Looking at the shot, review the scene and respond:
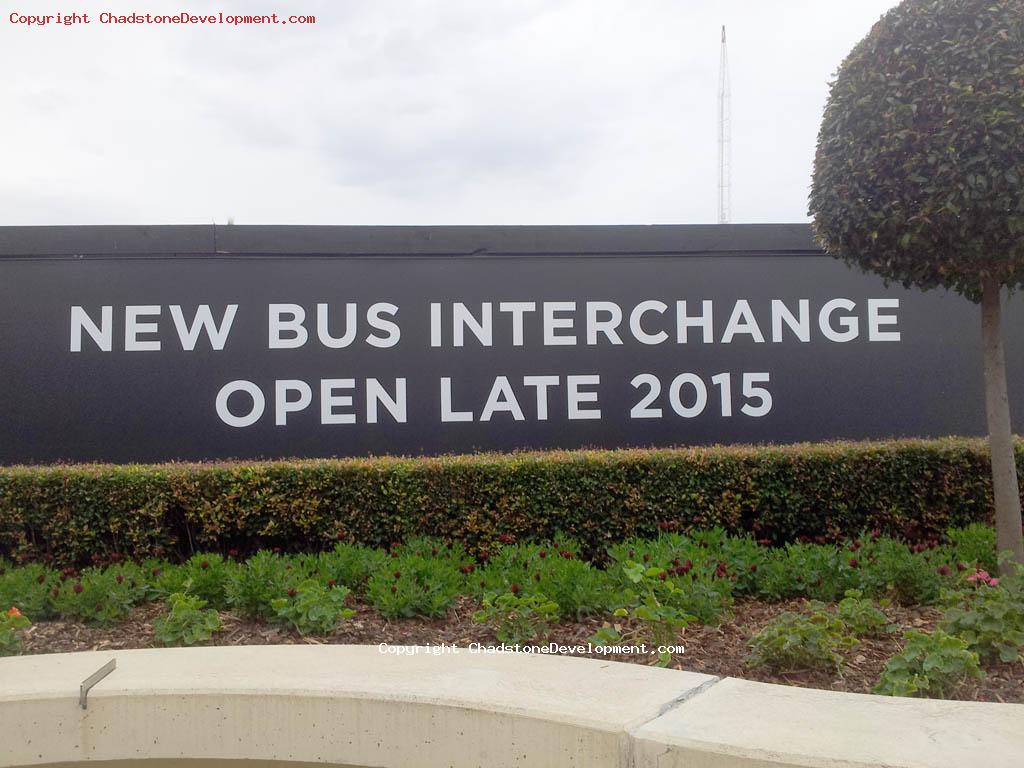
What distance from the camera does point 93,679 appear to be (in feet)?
11.0

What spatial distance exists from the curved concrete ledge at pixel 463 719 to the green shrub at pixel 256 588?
2.75 feet

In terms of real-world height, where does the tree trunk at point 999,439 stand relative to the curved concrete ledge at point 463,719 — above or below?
above

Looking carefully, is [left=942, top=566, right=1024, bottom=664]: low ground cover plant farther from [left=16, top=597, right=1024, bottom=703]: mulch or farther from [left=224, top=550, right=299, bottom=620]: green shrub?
[left=224, top=550, right=299, bottom=620]: green shrub

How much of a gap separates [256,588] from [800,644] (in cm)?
256

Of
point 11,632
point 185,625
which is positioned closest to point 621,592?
point 185,625

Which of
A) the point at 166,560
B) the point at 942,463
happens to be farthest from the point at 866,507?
the point at 166,560

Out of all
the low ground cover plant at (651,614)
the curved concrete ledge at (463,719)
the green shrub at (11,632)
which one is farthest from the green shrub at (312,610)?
the low ground cover plant at (651,614)

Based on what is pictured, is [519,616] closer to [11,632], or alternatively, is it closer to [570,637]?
[570,637]

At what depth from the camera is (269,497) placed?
19.4ft

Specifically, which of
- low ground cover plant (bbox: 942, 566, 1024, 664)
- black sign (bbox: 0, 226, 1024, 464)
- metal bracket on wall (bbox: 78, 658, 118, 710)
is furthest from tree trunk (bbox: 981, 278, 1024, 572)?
metal bracket on wall (bbox: 78, 658, 118, 710)

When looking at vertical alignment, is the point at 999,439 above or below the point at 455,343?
below

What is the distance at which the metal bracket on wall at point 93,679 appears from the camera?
127 inches

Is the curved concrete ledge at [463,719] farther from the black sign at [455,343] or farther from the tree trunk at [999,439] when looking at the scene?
the black sign at [455,343]

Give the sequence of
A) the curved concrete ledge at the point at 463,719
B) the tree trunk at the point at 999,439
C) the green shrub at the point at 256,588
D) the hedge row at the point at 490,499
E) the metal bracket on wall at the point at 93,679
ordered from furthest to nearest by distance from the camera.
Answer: the hedge row at the point at 490,499, the tree trunk at the point at 999,439, the green shrub at the point at 256,588, the metal bracket on wall at the point at 93,679, the curved concrete ledge at the point at 463,719
